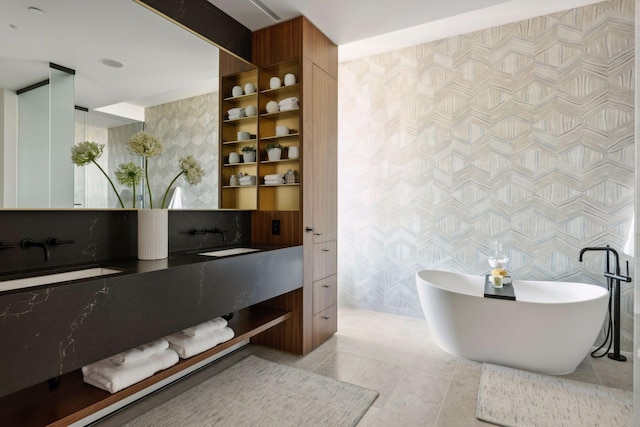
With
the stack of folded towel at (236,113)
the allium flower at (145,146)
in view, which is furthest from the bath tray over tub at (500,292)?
the allium flower at (145,146)

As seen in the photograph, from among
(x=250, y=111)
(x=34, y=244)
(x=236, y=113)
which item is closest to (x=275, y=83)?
(x=250, y=111)

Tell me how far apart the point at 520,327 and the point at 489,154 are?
173 centimetres

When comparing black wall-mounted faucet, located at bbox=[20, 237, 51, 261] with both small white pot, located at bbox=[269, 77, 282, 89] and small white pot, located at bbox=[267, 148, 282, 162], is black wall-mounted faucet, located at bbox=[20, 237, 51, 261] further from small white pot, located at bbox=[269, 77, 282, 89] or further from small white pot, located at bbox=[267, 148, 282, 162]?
small white pot, located at bbox=[269, 77, 282, 89]

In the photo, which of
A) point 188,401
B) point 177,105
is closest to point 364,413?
point 188,401

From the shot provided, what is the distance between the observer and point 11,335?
1.10 m

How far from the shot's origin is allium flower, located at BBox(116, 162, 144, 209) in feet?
6.50

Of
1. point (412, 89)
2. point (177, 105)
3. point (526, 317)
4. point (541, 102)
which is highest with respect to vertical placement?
point (412, 89)

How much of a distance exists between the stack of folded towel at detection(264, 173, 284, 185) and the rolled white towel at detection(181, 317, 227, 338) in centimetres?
119

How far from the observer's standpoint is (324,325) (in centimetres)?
304

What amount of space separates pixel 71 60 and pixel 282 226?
1.74m

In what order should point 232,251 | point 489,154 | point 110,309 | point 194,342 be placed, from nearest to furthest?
point 110,309, point 194,342, point 232,251, point 489,154

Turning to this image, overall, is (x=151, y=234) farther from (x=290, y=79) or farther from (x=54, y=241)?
(x=290, y=79)

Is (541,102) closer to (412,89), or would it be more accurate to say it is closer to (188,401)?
(412,89)

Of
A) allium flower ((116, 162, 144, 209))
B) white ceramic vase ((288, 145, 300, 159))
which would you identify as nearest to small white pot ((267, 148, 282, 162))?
white ceramic vase ((288, 145, 300, 159))
